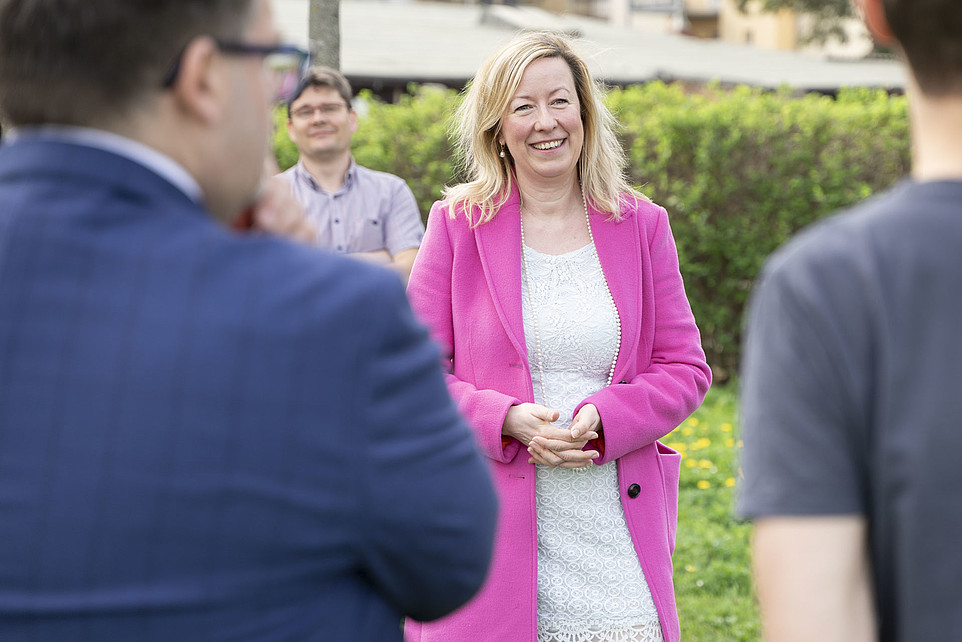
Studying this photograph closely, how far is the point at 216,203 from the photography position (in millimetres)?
1363

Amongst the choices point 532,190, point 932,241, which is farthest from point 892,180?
point 932,241

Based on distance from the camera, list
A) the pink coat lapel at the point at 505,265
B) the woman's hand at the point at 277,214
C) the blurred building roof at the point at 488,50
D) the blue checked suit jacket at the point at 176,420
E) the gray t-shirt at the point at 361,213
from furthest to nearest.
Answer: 1. the blurred building roof at the point at 488,50
2. the gray t-shirt at the point at 361,213
3. the pink coat lapel at the point at 505,265
4. the woman's hand at the point at 277,214
5. the blue checked suit jacket at the point at 176,420

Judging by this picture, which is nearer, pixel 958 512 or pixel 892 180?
pixel 958 512

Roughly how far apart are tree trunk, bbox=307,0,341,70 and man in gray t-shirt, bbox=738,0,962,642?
4360 mm

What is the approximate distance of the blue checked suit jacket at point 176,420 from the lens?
119 centimetres

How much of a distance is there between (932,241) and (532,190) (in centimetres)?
211

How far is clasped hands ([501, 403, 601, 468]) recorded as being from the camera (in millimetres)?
2832

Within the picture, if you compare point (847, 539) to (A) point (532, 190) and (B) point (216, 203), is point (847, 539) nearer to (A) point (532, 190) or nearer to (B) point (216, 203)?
(B) point (216, 203)

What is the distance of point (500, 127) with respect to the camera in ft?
10.7

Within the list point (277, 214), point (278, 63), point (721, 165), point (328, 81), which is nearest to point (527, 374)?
point (277, 214)

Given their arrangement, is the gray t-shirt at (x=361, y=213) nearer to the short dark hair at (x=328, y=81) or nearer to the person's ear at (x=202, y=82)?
the short dark hair at (x=328, y=81)

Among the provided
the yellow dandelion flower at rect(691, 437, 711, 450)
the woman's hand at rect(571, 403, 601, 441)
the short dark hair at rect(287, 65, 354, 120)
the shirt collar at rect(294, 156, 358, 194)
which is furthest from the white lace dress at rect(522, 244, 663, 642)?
the yellow dandelion flower at rect(691, 437, 711, 450)

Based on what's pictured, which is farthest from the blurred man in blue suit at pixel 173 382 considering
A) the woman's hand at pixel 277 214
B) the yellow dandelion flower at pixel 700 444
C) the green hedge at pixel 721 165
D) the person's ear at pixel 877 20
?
the green hedge at pixel 721 165

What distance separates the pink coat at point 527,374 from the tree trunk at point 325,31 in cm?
247
